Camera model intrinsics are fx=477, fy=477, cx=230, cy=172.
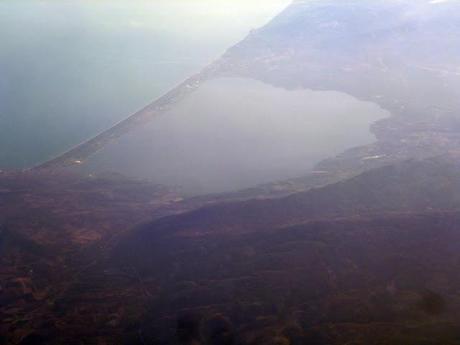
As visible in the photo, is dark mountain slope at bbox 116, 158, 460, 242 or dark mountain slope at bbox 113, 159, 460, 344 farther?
dark mountain slope at bbox 116, 158, 460, 242

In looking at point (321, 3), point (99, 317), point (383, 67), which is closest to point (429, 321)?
point (99, 317)

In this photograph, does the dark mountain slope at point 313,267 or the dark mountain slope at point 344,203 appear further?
the dark mountain slope at point 344,203

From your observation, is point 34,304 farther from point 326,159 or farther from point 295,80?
point 295,80

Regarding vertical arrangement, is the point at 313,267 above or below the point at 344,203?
below

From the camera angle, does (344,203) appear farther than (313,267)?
Yes

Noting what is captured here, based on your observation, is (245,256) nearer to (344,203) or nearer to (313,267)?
(313,267)

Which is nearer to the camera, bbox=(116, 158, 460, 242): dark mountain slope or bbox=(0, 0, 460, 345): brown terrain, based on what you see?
bbox=(0, 0, 460, 345): brown terrain

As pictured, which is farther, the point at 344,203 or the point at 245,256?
the point at 344,203

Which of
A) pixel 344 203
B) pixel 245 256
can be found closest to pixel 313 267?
pixel 245 256

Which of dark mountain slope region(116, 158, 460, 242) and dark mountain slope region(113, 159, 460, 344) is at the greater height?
dark mountain slope region(116, 158, 460, 242)

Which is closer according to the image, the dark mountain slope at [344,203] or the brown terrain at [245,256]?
the brown terrain at [245,256]

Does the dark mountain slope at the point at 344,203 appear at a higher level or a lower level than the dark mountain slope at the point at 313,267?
higher
